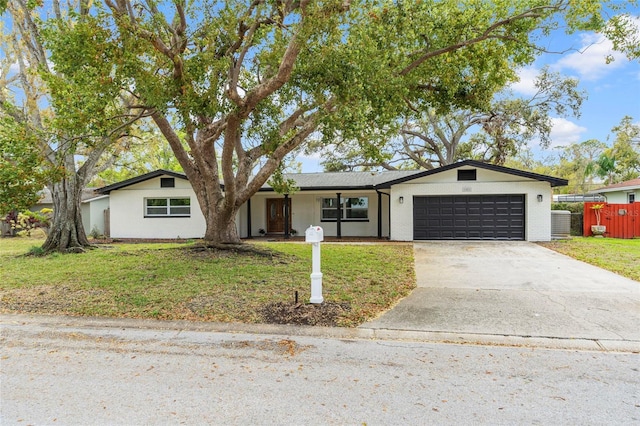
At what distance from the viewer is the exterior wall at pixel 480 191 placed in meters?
15.5

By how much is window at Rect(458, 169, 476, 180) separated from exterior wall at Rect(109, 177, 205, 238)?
1126cm

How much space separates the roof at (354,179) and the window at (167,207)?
1.14m

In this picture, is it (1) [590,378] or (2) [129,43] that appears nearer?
(1) [590,378]

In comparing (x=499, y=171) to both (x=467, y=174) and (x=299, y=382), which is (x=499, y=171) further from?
(x=299, y=382)

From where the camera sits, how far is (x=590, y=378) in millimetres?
3584

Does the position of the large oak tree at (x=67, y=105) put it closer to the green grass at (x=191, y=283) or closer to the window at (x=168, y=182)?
the green grass at (x=191, y=283)

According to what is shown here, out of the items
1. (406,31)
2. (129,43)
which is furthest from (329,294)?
(406,31)

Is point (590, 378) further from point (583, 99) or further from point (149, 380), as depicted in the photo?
point (583, 99)

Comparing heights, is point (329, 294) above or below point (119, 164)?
below

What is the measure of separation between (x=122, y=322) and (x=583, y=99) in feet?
83.4

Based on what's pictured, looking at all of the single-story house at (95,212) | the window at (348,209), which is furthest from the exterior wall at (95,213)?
the window at (348,209)

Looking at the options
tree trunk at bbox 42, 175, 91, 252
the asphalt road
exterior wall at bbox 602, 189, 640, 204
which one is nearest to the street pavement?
the asphalt road

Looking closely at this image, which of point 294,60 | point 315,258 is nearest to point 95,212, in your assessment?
point 294,60

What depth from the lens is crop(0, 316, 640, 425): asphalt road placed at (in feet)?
9.64
